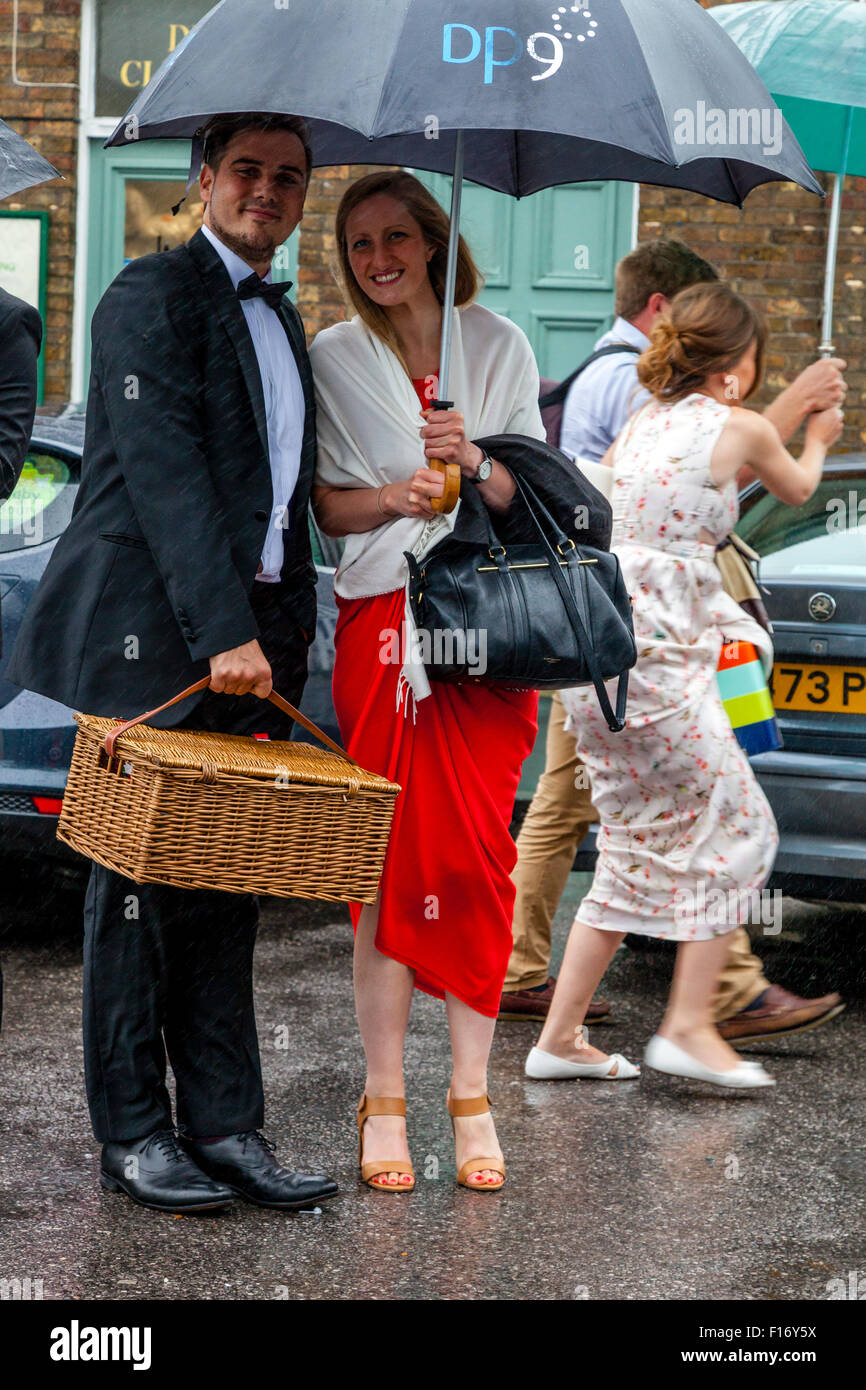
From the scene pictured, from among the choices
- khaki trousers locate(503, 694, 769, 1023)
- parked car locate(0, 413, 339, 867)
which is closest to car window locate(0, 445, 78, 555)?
parked car locate(0, 413, 339, 867)

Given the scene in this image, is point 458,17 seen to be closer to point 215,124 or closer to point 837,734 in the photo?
point 215,124

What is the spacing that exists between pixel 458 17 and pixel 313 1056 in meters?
2.57

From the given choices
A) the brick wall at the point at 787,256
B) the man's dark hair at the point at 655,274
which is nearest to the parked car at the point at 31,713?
the man's dark hair at the point at 655,274

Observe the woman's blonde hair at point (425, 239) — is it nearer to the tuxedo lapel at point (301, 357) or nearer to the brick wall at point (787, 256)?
the tuxedo lapel at point (301, 357)

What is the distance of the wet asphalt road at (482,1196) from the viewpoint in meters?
3.05

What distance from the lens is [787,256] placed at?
9.89 m

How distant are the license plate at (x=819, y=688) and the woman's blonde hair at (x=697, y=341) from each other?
977 mm

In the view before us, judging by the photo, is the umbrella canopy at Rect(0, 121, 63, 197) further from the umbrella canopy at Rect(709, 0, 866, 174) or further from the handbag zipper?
the umbrella canopy at Rect(709, 0, 866, 174)

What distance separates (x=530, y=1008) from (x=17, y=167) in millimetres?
2683

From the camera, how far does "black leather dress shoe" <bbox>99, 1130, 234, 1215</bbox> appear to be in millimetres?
3303

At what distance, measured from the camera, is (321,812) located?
307cm

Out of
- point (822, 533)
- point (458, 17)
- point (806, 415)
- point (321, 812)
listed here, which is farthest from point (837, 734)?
point (458, 17)

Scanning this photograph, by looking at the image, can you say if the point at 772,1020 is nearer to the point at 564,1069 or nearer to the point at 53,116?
the point at 564,1069

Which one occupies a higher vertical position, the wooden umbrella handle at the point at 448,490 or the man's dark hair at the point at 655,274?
the man's dark hair at the point at 655,274
